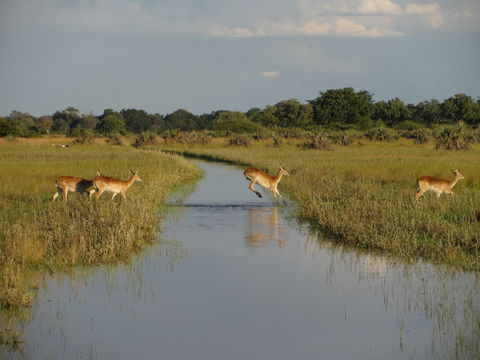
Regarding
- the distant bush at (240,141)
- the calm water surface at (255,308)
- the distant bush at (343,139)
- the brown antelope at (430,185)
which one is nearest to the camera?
the calm water surface at (255,308)

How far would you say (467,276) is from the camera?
34.8ft

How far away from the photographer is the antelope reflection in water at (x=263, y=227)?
47.4 feet

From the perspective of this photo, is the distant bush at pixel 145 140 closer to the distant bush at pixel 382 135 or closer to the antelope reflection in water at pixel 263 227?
the distant bush at pixel 382 135

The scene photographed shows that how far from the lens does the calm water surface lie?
758 cm

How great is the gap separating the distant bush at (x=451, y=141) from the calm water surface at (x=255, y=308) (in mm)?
35809

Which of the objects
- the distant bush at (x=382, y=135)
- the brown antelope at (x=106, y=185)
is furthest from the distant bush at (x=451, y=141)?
the brown antelope at (x=106, y=185)

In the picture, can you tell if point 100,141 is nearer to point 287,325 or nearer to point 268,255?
point 268,255

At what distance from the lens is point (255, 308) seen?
9086 mm

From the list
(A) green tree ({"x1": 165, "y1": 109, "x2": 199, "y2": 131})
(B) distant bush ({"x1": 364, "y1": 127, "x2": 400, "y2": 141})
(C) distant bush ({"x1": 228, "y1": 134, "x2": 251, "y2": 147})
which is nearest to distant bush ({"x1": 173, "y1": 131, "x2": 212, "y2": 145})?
(C) distant bush ({"x1": 228, "y1": 134, "x2": 251, "y2": 147})

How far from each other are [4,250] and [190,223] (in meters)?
6.02

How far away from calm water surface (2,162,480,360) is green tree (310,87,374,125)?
82.3 metres

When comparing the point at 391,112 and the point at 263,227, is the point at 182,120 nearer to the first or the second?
the point at 391,112

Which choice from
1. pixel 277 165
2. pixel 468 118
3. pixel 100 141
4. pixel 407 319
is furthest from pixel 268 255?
pixel 468 118

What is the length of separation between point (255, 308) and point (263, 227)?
715 cm
